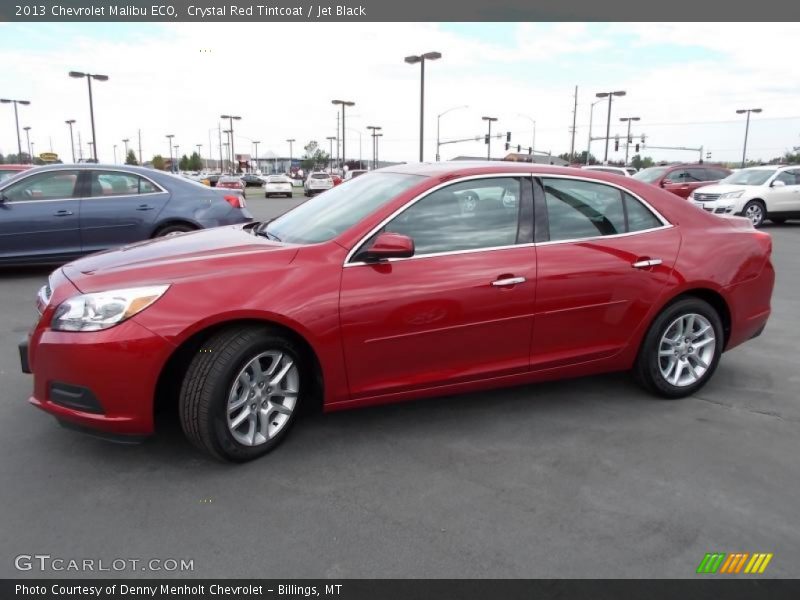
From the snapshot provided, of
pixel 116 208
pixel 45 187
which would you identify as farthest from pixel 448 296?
pixel 45 187

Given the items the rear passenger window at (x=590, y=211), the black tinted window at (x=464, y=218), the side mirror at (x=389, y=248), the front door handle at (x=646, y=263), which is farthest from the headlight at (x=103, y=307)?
the front door handle at (x=646, y=263)

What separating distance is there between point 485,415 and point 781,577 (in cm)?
184

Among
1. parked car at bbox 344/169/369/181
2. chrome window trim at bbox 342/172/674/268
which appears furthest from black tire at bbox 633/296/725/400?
parked car at bbox 344/169/369/181

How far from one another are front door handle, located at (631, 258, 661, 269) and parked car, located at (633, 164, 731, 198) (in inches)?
659

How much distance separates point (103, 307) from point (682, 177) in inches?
805

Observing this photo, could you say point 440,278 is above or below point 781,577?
above

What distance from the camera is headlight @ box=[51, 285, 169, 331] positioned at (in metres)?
3.03

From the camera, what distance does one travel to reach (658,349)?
4.20 meters

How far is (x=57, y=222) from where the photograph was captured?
8211mm

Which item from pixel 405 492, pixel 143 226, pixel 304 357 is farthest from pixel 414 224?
pixel 143 226

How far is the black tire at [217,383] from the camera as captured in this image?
3104 millimetres

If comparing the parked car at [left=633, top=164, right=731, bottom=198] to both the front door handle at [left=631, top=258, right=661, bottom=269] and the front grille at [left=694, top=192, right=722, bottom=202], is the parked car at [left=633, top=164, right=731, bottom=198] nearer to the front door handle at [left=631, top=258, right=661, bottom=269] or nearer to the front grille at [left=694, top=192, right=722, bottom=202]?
the front grille at [left=694, top=192, right=722, bottom=202]

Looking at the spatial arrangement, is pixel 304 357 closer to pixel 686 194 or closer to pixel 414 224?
pixel 414 224

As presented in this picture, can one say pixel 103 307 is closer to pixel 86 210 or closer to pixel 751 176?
pixel 86 210
